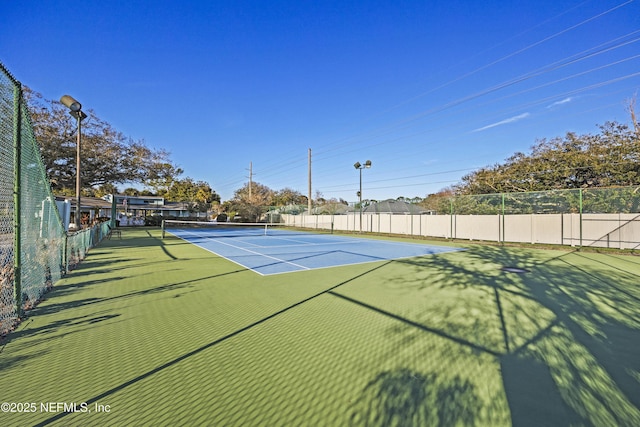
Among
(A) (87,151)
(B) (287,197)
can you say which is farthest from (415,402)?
(B) (287,197)

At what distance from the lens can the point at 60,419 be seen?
2.07 m

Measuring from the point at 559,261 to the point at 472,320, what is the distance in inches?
319

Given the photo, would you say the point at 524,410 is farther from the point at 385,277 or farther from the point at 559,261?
the point at 559,261

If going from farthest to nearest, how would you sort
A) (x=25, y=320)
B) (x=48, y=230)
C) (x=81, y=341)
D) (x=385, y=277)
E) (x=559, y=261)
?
(x=559, y=261) → (x=385, y=277) → (x=48, y=230) → (x=25, y=320) → (x=81, y=341)

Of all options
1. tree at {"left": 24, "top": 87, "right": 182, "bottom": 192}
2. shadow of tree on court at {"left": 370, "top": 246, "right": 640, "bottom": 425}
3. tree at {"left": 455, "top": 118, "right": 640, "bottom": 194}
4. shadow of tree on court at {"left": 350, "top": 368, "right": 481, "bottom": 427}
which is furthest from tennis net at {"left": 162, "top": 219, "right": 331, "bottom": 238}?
tree at {"left": 455, "top": 118, "right": 640, "bottom": 194}

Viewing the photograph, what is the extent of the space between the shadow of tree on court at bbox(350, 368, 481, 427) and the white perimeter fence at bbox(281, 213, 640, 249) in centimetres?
1479

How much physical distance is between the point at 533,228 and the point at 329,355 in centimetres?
1626

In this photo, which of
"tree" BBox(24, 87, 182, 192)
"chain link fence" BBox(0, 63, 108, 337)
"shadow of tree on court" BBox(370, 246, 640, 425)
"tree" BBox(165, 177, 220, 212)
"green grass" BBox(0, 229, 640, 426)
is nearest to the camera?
"green grass" BBox(0, 229, 640, 426)

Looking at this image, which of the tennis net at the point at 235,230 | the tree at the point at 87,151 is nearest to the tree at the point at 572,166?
the tennis net at the point at 235,230

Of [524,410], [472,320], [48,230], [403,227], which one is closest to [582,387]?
[524,410]

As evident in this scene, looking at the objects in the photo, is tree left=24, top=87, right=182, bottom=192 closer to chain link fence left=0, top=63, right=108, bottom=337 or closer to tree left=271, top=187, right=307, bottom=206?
chain link fence left=0, top=63, right=108, bottom=337

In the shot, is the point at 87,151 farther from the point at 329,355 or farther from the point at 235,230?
the point at 329,355

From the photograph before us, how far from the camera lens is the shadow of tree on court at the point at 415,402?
209cm

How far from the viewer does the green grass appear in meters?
2.20
